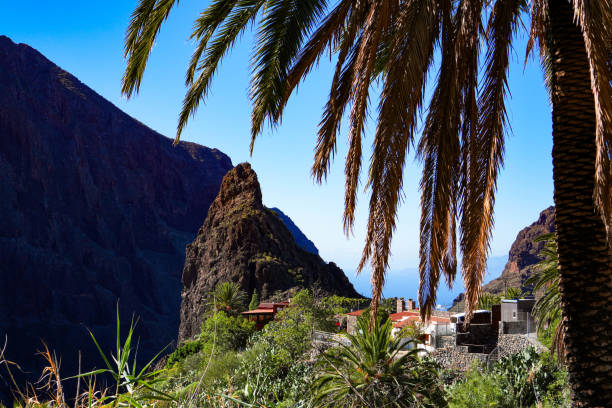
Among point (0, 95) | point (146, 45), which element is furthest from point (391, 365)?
point (0, 95)

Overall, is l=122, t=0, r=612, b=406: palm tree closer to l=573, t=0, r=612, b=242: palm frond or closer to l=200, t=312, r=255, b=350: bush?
l=573, t=0, r=612, b=242: palm frond

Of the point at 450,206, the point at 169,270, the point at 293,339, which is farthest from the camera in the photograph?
the point at 169,270

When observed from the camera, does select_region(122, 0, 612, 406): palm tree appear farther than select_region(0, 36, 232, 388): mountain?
No

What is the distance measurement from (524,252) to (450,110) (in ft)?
416

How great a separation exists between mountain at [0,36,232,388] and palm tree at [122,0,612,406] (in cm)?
10988

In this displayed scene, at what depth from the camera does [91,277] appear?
142m

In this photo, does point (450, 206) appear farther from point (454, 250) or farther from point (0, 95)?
point (0, 95)

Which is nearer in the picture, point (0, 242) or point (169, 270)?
point (0, 242)

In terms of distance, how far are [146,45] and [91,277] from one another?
149113mm

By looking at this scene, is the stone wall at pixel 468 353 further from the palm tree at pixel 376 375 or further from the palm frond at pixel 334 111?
the palm frond at pixel 334 111

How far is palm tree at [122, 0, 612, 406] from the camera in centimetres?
498

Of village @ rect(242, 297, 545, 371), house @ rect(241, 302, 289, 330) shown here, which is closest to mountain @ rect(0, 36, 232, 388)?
house @ rect(241, 302, 289, 330)

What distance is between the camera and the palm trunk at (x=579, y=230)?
16.2 ft

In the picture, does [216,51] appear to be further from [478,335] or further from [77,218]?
[77,218]
